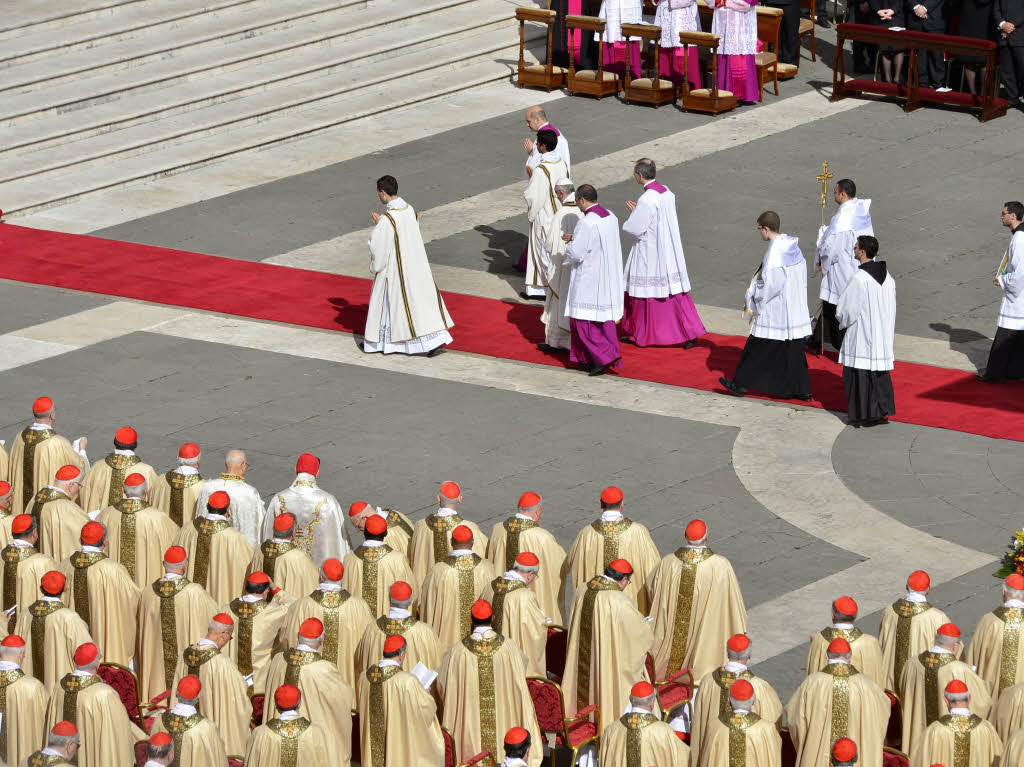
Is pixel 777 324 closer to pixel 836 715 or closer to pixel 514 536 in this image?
pixel 514 536

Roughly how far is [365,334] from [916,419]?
5.02m

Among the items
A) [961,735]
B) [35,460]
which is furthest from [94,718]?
[961,735]

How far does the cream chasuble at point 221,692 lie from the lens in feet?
32.7

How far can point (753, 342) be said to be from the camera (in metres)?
16.1

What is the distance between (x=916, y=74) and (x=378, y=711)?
53.2ft

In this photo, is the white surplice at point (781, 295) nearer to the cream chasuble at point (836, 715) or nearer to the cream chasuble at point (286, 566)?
the cream chasuble at point (286, 566)

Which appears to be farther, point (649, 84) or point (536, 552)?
point (649, 84)

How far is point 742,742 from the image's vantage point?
934cm

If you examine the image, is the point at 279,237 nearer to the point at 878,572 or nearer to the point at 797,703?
the point at 878,572

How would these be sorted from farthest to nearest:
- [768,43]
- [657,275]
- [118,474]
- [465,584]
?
[768,43] < [657,275] < [118,474] < [465,584]

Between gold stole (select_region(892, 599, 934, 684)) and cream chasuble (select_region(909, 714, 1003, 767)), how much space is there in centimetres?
129

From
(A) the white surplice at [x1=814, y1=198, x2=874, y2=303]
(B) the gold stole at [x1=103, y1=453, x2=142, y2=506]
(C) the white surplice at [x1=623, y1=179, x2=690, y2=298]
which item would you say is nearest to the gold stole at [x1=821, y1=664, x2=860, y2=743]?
(B) the gold stole at [x1=103, y1=453, x2=142, y2=506]

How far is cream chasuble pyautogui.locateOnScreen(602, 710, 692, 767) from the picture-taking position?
9.25 m

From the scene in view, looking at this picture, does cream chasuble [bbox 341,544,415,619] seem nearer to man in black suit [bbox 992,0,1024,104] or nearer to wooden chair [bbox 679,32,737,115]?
wooden chair [bbox 679,32,737,115]
